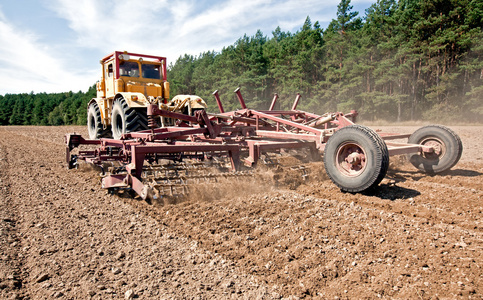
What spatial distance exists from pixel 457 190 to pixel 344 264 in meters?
2.81

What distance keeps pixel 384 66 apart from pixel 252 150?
27.8 meters

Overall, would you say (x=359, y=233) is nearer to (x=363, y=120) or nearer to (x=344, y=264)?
(x=344, y=264)

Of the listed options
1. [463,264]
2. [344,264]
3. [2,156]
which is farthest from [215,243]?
[2,156]

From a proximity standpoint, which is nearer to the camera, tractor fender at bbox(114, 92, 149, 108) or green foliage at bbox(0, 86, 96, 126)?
tractor fender at bbox(114, 92, 149, 108)

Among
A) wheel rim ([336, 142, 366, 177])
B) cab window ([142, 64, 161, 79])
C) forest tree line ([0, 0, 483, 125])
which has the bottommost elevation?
wheel rim ([336, 142, 366, 177])

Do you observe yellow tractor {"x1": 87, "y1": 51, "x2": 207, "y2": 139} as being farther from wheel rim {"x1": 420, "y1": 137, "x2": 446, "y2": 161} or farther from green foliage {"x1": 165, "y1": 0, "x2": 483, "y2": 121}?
green foliage {"x1": 165, "y1": 0, "x2": 483, "y2": 121}

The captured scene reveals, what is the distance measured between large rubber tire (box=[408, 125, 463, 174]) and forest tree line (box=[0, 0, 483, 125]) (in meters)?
23.9

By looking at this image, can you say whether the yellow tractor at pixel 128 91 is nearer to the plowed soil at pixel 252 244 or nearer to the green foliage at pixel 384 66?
the plowed soil at pixel 252 244

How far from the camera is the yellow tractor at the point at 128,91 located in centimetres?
750

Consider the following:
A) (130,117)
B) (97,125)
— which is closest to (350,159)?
(130,117)

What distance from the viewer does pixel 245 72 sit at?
3950 centimetres

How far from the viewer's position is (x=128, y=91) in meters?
8.52

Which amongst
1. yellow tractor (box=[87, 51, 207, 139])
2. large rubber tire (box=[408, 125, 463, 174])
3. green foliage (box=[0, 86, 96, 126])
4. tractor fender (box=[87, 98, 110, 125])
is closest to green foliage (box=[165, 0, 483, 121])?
large rubber tire (box=[408, 125, 463, 174])

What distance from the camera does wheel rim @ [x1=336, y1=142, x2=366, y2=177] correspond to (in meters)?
4.04
